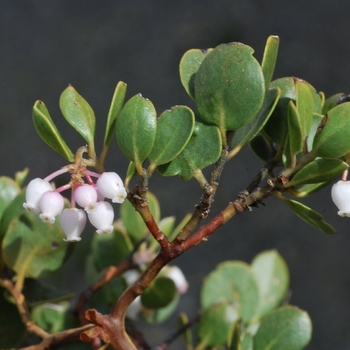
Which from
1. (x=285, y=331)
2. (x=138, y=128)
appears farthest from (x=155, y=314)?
(x=138, y=128)

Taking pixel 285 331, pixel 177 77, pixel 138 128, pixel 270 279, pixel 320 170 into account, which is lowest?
pixel 177 77

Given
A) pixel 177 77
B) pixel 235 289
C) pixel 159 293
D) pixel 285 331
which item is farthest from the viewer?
pixel 177 77

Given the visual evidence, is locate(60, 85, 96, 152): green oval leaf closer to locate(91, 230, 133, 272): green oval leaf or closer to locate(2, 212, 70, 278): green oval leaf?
locate(2, 212, 70, 278): green oval leaf

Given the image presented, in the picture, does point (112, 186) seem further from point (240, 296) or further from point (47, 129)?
point (240, 296)

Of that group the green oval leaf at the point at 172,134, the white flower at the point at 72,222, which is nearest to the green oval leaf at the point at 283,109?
the green oval leaf at the point at 172,134

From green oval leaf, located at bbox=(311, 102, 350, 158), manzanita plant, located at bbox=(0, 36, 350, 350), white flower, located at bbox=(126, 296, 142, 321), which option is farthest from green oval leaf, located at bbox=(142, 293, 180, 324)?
green oval leaf, located at bbox=(311, 102, 350, 158)

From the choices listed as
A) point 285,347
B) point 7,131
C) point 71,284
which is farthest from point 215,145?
point 7,131

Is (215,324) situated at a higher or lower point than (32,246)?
lower
